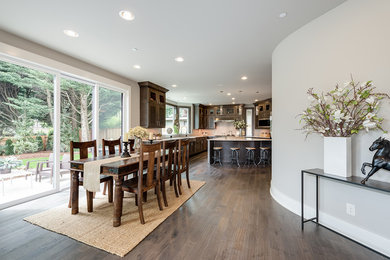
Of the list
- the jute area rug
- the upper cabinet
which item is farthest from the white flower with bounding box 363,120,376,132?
the upper cabinet

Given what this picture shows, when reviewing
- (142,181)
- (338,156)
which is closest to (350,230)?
(338,156)

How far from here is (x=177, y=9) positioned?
7.06 ft

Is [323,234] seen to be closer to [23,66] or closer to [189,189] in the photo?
[189,189]


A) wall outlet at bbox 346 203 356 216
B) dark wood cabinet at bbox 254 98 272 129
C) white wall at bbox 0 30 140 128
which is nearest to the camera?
wall outlet at bbox 346 203 356 216

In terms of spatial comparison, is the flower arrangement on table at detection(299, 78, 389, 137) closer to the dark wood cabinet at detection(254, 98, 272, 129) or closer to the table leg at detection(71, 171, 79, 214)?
the table leg at detection(71, 171, 79, 214)

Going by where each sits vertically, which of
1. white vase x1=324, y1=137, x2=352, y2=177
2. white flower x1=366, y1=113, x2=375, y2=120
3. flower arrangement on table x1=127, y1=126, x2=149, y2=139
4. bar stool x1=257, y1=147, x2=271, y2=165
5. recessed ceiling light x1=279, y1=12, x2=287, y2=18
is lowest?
bar stool x1=257, y1=147, x2=271, y2=165

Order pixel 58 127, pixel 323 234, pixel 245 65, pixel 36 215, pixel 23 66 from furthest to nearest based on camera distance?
1. pixel 245 65
2. pixel 58 127
3. pixel 23 66
4. pixel 36 215
5. pixel 323 234

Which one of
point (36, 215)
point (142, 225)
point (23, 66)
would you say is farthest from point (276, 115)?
point (23, 66)

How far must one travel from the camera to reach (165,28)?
2.56 meters

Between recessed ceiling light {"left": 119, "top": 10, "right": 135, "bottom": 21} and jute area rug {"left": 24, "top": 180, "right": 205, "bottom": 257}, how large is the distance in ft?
8.78

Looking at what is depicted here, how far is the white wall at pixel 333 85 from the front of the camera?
1.77m

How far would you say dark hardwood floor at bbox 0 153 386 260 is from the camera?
67.6 inches

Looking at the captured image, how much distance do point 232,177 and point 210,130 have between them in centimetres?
648

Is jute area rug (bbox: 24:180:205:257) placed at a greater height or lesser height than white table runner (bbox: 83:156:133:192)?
lesser
